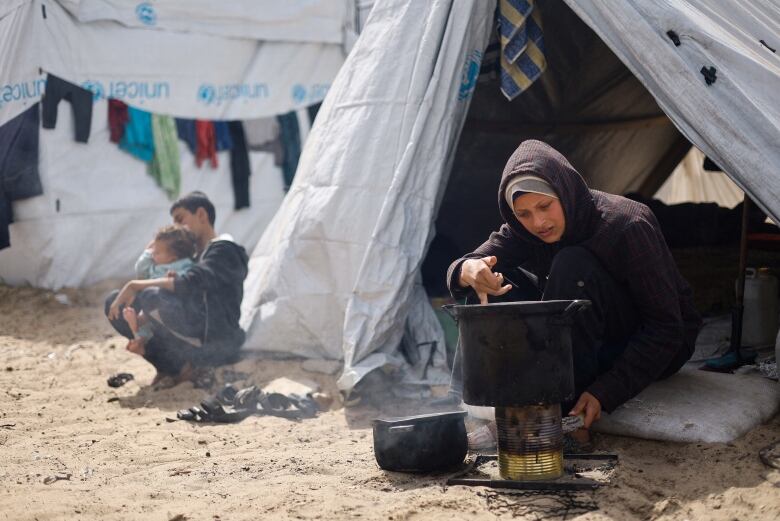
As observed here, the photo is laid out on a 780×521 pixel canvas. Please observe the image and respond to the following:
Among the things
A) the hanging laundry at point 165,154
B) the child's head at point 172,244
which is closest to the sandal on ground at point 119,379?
the child's head at point 172,244

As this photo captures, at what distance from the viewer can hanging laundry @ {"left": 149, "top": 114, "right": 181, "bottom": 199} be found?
7434mm

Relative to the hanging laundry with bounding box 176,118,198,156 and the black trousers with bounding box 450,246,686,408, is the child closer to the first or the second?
the black trousers with bounding box 450,246,686,408

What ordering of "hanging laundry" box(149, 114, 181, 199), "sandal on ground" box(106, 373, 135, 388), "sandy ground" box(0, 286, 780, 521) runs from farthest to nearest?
"hanging laundry" box(149, 114, 181, 199), "sandal on ground" box(106, 373, 135, 388), "sandy ground" box(0, 286, 780, 521)

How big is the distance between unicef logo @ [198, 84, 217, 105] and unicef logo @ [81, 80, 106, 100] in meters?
0.82

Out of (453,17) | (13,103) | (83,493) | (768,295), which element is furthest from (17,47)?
(768,295)

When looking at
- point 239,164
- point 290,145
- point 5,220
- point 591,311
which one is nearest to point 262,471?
point 591,311

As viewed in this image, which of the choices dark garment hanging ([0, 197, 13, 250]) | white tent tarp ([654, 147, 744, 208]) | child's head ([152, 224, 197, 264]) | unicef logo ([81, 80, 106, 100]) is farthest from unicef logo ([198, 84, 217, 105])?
white tent tarp ([654, 147, 744, 208])

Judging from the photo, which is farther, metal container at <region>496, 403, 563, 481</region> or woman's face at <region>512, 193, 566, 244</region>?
woman's face at <region>512, 193, 566, 244</region>

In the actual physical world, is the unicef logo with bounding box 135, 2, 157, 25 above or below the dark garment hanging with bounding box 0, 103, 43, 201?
above

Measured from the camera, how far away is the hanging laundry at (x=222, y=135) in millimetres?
7742

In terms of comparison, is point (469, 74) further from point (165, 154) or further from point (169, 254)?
point (165, 154)

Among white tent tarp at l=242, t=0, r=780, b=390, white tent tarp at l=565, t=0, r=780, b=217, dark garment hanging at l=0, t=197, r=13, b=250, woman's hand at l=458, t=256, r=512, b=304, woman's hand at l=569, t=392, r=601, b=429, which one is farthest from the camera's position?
dark garment hanging at l=0, t=197, r=13, b=250

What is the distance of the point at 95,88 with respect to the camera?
7148mm

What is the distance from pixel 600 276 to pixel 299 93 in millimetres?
5668
